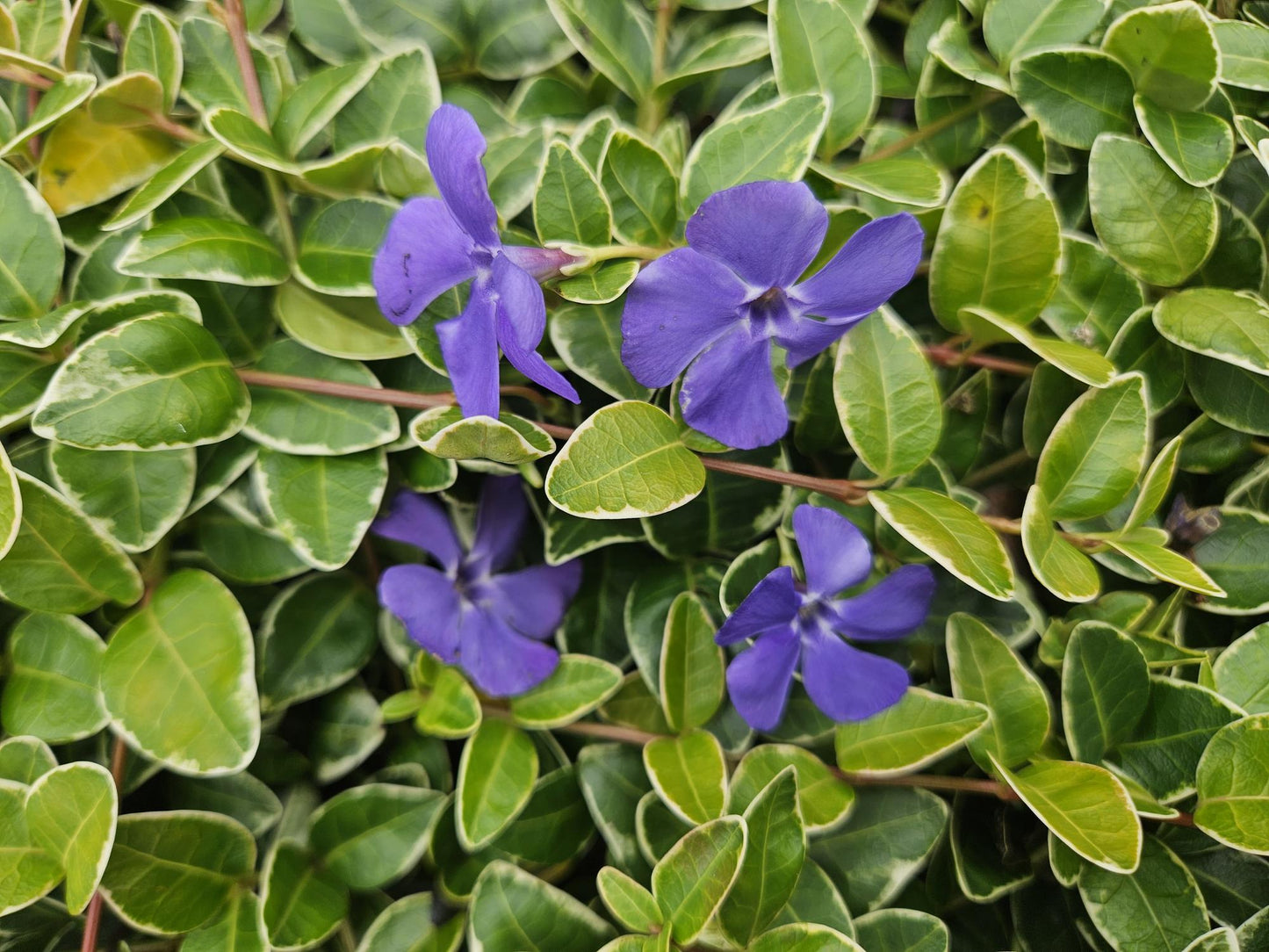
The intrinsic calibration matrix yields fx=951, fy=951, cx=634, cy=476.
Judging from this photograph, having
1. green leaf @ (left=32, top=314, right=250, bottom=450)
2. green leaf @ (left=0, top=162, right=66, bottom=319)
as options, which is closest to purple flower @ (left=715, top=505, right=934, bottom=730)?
green leaf @ (left=32, top=314, right=250, bottom=450)

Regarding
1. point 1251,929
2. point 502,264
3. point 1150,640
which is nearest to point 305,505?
point 502,264

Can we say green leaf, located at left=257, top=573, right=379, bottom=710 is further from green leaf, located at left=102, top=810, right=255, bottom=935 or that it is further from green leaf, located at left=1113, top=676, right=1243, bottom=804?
green leaf, located at left=1113, top=676, right=1243, bottom=804

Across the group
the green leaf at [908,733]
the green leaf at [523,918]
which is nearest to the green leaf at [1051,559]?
the green leaf at [908,733]

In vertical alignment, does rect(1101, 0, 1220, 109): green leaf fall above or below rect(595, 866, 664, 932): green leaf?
above

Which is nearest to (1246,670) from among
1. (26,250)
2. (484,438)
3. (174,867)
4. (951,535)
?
(951,535)

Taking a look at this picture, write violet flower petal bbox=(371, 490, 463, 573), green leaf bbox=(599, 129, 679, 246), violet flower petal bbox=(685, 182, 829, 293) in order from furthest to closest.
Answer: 1. violet flower petal bbox=(371, 490, 463, 573)
2. green leaf bbox=(599, 129, 679, 246)
3. violet flower petal bbox=(685, 182, 829, 293)
